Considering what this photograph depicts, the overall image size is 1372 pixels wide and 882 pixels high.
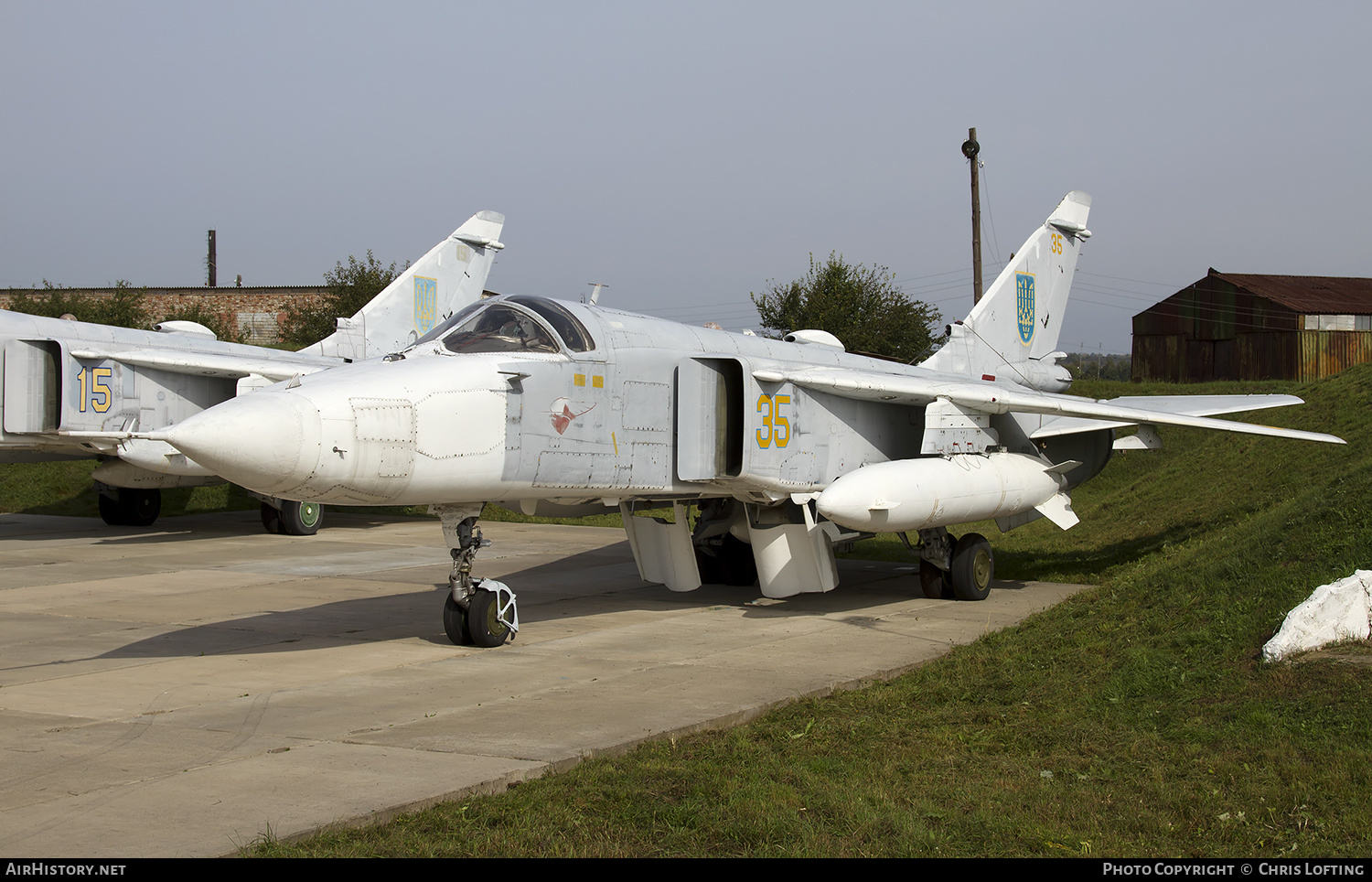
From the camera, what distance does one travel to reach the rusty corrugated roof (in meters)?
34.0

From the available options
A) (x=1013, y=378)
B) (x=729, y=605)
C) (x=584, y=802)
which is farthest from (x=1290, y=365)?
(x=584, y=802)

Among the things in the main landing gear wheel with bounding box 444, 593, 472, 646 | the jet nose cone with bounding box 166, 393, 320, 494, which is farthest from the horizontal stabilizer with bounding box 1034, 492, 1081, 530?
the jet nose cone with bounding box 166, 393, 320, 494

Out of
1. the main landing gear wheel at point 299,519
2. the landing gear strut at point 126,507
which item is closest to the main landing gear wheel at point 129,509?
the landing gear strut at point 126,507

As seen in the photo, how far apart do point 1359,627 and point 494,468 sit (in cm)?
583

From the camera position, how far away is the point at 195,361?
56.7ft

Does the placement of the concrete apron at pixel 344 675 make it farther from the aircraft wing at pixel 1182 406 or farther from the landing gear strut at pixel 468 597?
the aircraft wing at pixel 1182 406

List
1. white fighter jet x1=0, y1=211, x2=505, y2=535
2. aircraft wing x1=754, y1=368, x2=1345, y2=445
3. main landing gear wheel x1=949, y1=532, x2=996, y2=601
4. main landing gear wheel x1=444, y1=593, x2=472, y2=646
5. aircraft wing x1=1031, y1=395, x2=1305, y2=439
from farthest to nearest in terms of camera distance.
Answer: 1. white fighter jet x1=0, y1=211, x2=505, y2=535
2. aircraft wing x1=1031, y1=395, x2=1305, y2=439
3. main landing gear wheel x1=949, y1=532, x2=996, y2=601
4. aircraft wing x1=754, y1=368, x2=1345, y2=445
5. main landing gear wheel x1=444, y1=593, x2=472, y2=646

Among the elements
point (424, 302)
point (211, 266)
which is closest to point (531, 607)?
point (424, 302)

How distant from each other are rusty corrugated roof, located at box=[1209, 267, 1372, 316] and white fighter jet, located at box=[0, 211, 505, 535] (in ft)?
89.5

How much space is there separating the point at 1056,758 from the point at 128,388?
15.8m

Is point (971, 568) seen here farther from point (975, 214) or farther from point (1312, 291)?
point (1312, 291)

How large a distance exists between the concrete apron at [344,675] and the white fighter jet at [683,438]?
2.44ft

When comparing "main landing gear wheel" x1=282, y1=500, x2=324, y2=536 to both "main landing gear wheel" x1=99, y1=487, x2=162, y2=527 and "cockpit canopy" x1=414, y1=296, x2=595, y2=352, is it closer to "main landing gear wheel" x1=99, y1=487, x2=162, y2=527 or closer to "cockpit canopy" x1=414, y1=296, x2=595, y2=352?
"main landing gear wheel" x1=99, y1=487, x2=162, y2=527

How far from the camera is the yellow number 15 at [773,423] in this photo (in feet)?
35.0
